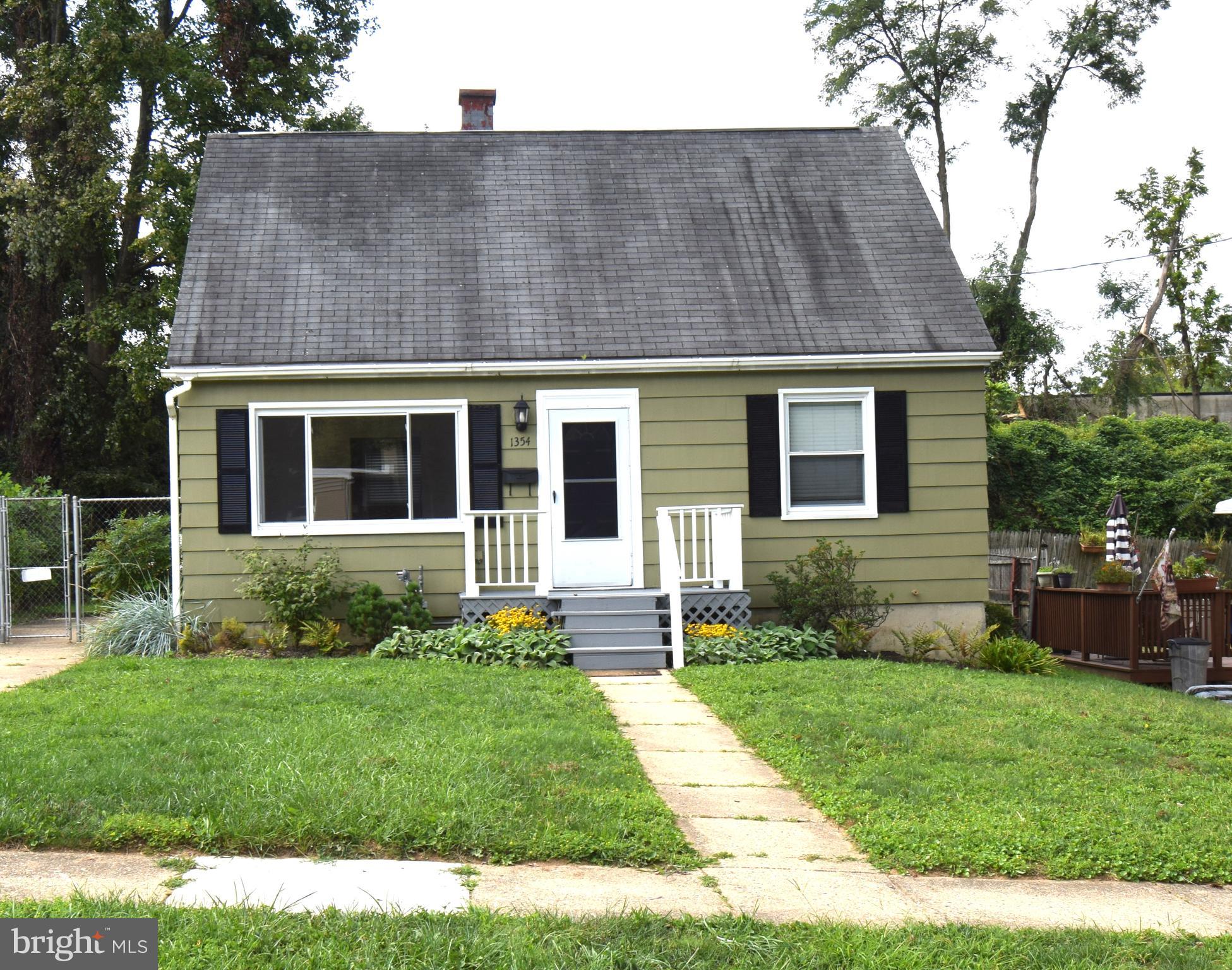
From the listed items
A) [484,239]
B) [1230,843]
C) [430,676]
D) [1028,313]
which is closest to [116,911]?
[1230,843]

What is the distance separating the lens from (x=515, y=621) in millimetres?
10883

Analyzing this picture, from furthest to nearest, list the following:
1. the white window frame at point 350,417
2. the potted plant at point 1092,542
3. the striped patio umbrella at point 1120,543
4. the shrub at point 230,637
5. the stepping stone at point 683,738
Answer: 1. the potted plant at point 1092,542
2. the striped patio umbrella at point 1120,543
3. the white window frame at point 350,417
4. the shrub at point 230,637
5. the stepping stone at point 683,738

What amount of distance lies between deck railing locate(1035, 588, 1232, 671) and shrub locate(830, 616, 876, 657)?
9.43ft

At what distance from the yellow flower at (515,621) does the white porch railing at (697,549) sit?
49.3 inches

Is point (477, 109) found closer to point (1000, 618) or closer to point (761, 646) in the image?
point (761, 646)

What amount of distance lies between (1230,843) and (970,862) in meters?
1.23

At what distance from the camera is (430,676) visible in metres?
9.01

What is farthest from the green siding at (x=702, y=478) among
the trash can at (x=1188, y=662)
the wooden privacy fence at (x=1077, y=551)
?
the wooden privacy fence at (x=1077, y=551)

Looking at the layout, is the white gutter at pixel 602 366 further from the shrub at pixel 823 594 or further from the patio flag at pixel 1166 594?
the patio flag at pixel 1166 594

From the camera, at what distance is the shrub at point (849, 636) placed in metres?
11.1

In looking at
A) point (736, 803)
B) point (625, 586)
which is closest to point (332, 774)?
point (736, 803)

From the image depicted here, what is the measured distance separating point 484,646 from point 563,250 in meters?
4.78

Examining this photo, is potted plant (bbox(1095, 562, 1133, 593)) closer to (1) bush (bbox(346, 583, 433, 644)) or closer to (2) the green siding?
(2) the green siding

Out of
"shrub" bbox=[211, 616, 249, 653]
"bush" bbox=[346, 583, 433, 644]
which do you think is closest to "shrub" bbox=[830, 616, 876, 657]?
"bush" bbox=[346, 583, 433, 644]
